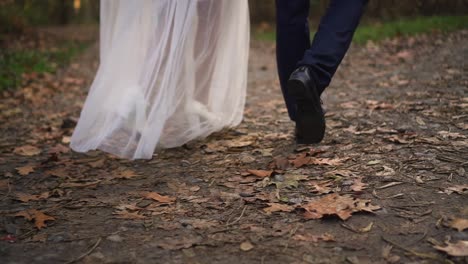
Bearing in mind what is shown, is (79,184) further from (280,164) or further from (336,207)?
(336,207)

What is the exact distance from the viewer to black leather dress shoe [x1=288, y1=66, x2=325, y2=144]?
1953mm

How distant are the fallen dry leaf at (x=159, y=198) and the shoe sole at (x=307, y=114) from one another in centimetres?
65

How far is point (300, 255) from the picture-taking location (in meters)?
1.37

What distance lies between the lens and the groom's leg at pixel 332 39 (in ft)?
6.56

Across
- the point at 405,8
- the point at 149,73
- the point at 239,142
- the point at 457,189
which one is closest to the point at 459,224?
the point at 457,189

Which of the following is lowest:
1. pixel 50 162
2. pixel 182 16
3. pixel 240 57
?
pixel 50 162

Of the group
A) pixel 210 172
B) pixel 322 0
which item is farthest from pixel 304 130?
pixel 322 0

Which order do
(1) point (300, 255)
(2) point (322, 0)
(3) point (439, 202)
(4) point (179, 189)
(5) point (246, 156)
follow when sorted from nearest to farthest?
(1) point (300, 255), (3) point (439, 202), (4) point (179, 189), (5) point (246, 156), (2) point (322, 0)

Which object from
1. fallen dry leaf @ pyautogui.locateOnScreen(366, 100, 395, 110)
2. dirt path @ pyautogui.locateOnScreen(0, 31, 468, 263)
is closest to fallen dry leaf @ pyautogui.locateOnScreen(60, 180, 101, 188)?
dirt path @ pyautogui.locateOnScreen(0, 31, 468, 263)

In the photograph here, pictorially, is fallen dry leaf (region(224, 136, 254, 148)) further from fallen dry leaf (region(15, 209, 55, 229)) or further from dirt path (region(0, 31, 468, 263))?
fallen dry leaf (region(15, 209, 55, 229))

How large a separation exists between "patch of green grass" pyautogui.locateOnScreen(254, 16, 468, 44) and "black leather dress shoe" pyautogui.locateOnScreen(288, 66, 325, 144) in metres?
4.99

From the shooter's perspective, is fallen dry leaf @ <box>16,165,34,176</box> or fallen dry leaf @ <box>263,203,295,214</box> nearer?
fallen dry leaf @ <box>263,203,295,214</box>

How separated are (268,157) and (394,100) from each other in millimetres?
1424

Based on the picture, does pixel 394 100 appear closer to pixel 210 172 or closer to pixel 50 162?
pixel 210 172
